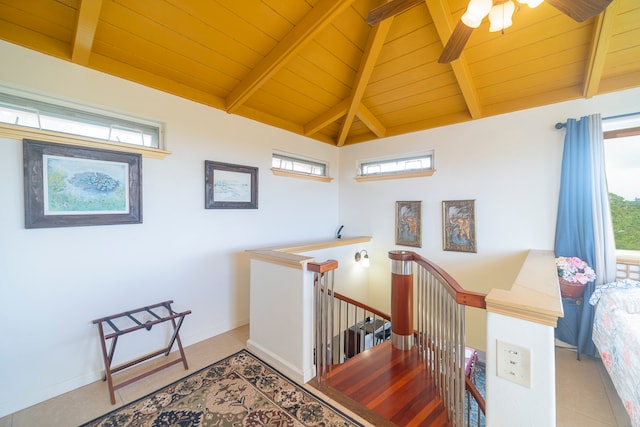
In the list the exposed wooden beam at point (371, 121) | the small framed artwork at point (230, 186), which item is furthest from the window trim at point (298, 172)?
the exposed wooden beam at point (371, 121)

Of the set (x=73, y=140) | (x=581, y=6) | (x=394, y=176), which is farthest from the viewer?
(x=394, y=176)

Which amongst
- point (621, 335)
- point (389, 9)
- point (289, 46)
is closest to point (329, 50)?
point (289, 46)

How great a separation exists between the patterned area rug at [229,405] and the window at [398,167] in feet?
10.8

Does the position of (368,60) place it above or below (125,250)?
above

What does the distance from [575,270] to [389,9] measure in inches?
120

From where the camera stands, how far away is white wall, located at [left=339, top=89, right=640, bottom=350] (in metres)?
2.82

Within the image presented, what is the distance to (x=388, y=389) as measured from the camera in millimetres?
1956

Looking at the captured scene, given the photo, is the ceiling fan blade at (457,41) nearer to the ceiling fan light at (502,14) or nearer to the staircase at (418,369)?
the ceiling fan light at (502,14)

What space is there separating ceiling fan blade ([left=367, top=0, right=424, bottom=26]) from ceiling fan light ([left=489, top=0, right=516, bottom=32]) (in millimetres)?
479

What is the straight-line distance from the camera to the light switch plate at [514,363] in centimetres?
101

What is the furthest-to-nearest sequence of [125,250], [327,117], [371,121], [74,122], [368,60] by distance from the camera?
[371,121] < [327,117] < [368,60] < [125,250] < [74,122]

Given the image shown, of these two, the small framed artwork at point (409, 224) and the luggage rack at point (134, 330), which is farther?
the small framed artwork at point (409, 224)

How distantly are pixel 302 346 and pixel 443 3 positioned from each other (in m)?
3.35

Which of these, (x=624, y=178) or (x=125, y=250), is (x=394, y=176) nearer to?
(x=624, y=178)
